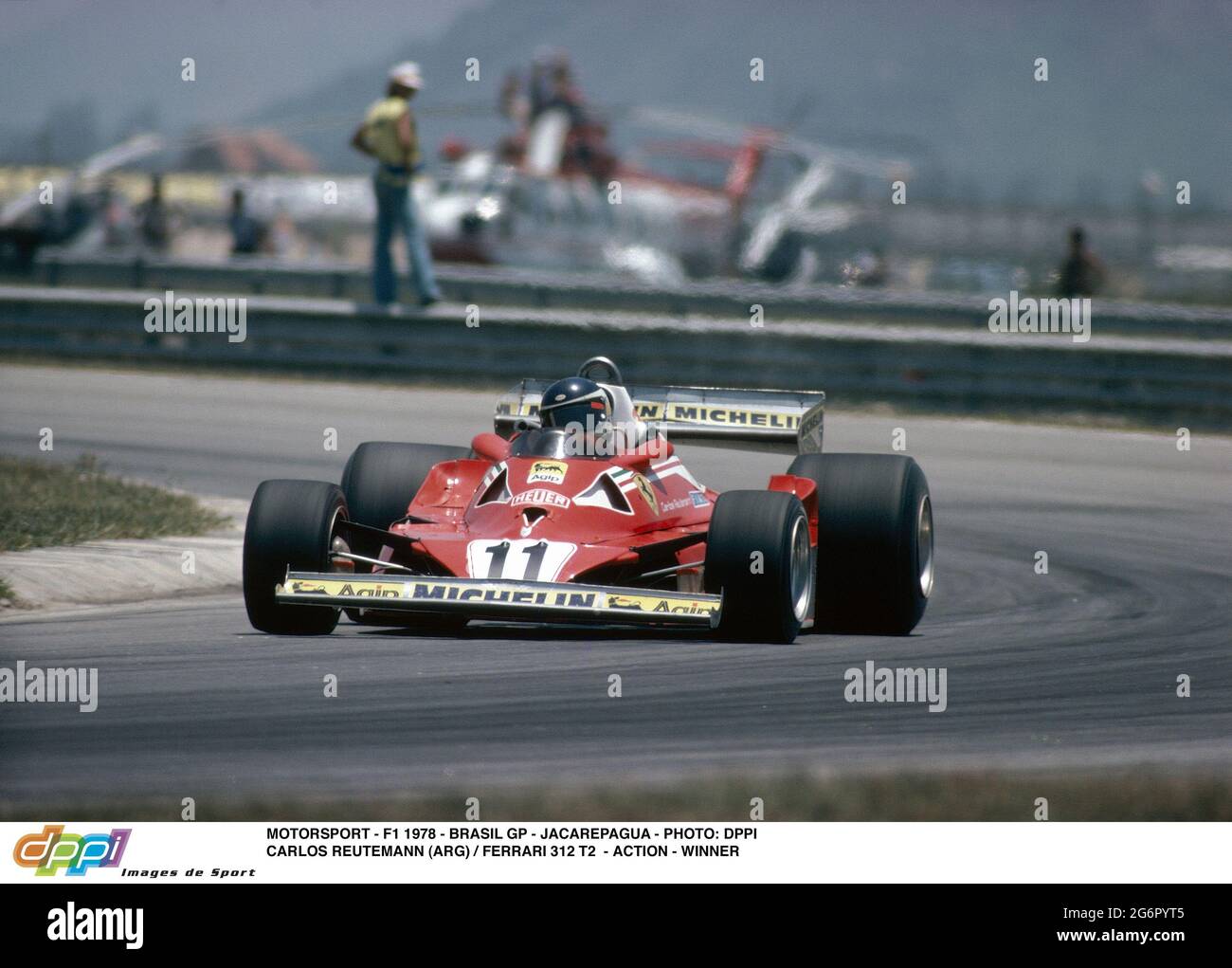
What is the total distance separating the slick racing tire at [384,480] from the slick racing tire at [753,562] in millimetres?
1876

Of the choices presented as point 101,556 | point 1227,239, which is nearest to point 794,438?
point 101,556

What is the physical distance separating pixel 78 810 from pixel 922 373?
12896mm

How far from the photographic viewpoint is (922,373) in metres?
17.5

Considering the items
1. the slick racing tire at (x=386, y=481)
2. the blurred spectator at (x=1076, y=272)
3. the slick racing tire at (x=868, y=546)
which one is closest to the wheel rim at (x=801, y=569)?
the slick racing tire at (x=868, y=546)

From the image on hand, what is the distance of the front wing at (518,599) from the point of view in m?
7.50

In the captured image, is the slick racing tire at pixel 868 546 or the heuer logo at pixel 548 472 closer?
the heuer logo at pixel 548 472

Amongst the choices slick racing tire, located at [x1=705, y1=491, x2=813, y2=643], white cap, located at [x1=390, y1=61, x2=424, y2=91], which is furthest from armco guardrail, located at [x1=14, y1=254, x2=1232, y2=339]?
slick racing tire, located at [x1=705, y1=491, x2=813, y2=643]

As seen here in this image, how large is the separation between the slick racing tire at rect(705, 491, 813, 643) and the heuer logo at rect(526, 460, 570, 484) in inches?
31.7

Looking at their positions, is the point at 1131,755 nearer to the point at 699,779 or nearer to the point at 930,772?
the point at 930,772

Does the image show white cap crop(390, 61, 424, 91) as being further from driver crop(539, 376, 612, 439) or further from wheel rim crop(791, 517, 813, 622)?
wheel rim crop(791, 517, 813, 622)

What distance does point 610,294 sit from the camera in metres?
21.2

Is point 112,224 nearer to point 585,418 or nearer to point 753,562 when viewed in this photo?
point 585,418

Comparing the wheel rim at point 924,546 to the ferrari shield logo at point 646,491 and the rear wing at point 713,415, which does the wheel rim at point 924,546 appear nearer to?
the rear wing at point 713,415

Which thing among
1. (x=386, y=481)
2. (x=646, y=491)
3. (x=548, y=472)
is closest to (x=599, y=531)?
(x=548, y=472)
